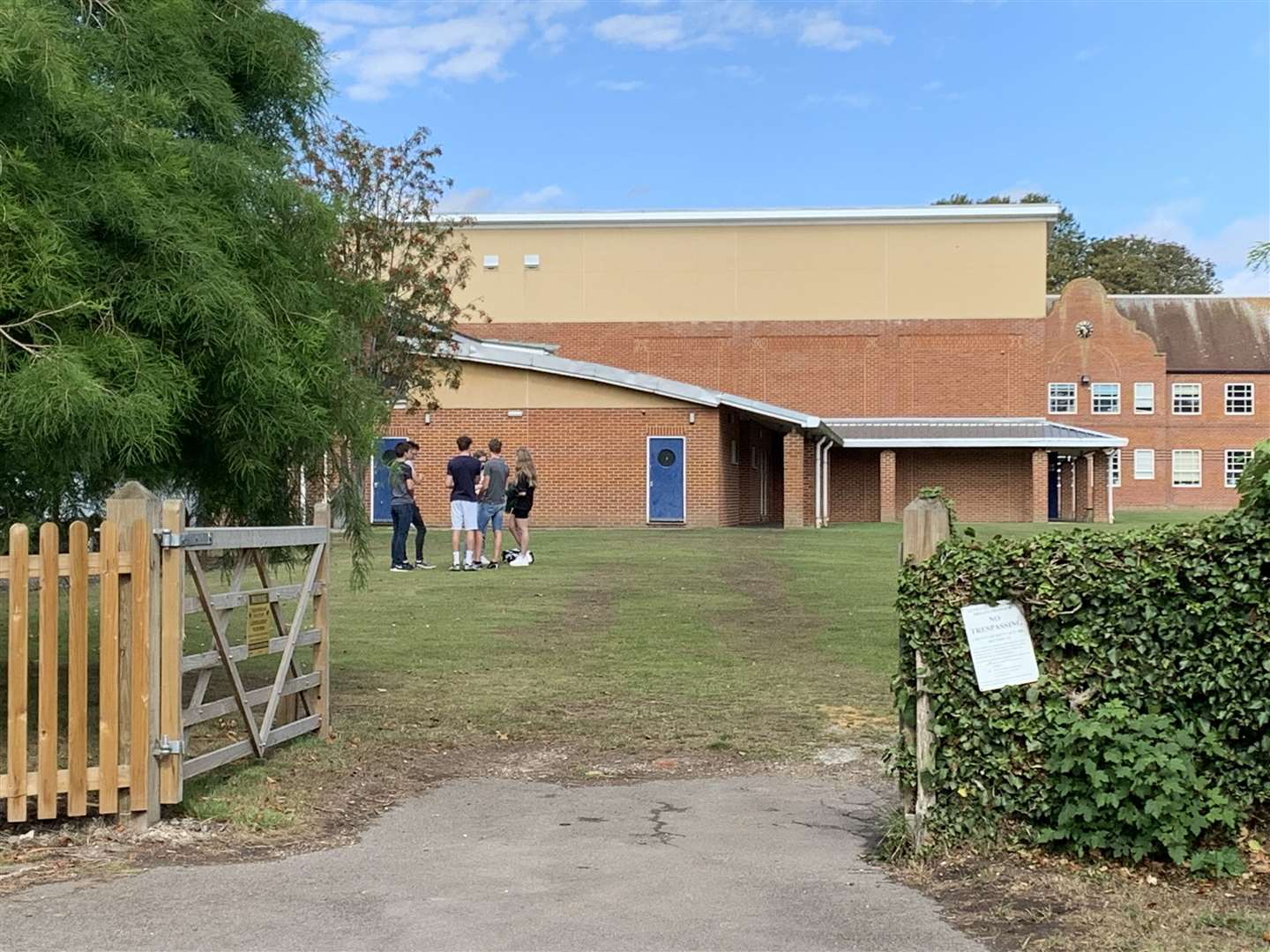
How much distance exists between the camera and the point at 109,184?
6.27m

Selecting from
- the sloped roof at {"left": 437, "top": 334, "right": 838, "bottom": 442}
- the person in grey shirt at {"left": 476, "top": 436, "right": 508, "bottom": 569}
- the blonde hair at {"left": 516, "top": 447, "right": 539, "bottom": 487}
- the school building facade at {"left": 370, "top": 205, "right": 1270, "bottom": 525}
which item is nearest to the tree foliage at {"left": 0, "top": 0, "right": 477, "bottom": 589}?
the person in grey shirt at {"left": 476, "top": 436, "right": 508, "bottom": 569}

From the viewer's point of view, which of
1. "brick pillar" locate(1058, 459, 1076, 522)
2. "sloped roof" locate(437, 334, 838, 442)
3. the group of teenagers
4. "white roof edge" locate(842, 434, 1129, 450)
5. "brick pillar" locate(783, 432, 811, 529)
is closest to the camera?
the group of teenagers

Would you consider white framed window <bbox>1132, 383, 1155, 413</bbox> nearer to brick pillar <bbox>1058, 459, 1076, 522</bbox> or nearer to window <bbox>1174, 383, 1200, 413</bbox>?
window <bbox>1174, 383, 1200, 413</bbox>

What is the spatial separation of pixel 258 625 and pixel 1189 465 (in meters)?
63.4

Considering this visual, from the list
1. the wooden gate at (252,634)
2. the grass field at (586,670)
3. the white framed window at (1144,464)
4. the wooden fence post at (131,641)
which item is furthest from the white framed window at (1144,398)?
the wooden fence post at (131,641)

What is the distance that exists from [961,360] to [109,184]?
135ft

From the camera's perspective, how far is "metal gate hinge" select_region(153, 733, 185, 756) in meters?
5.81

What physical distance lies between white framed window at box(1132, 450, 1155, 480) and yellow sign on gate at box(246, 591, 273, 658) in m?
62.0

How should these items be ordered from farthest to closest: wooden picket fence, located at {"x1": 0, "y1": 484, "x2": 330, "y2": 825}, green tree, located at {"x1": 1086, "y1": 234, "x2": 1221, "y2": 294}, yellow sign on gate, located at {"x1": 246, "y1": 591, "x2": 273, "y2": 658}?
green tree, located at {"x1": 1086, "y1": 234, "x2": 1221, "y2": 294} → yellow sign on gate, located at {"x1": 246, "y1": 591, "x2": 273, "y2": 658} → wooden picket fence, located at {"x1": 0, "y1": 484, "x2": 330, "y2": 825}

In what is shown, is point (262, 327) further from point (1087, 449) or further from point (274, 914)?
point (1087, 449)

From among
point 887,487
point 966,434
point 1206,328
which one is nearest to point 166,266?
point 887,487

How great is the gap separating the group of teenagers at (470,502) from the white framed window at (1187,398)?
5157 cm

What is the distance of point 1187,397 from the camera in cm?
6303

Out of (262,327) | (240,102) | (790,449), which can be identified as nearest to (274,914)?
(262,327)
